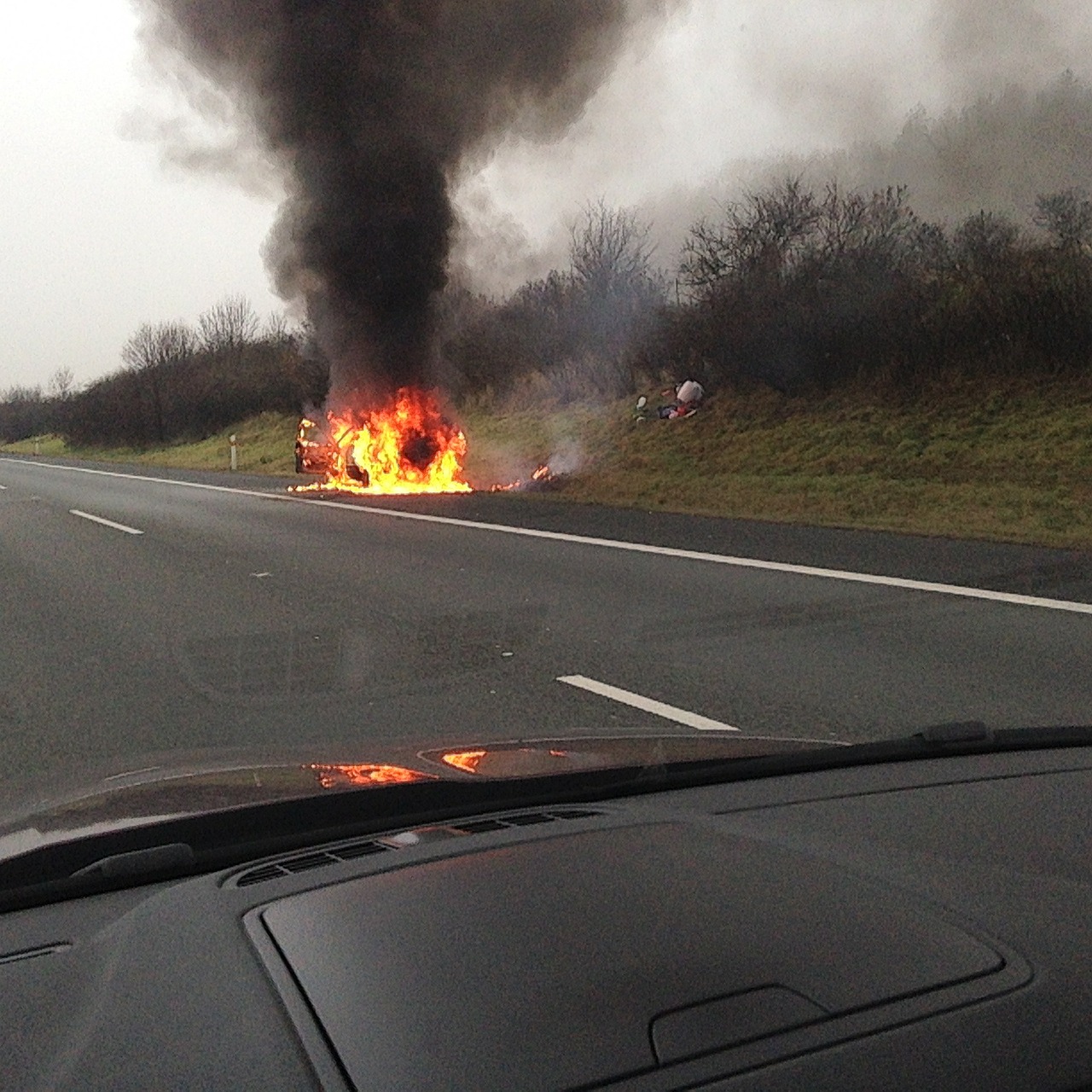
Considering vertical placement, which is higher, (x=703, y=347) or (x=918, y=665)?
(x=703, y=347)

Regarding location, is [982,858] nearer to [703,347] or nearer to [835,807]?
[835,807]

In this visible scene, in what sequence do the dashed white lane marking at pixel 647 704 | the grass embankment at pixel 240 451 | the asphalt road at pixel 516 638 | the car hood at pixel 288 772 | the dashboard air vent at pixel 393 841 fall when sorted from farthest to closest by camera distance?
the grass embankment at pixel 240 451 < the asphalt road at pixel 516 638 < the dashed white lane marking at pixel 647 704 < the car hood at pixel 288 772 < the dashboard air vent at pixel 393 841

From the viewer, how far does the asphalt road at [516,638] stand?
19.2 ft

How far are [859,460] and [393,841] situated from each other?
58.8 ft

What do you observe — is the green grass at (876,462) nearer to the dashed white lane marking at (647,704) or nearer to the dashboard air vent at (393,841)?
the dashed white lane marking at (647,704)

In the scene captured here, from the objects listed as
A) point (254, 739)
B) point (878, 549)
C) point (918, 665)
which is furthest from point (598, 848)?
point (878, 549)

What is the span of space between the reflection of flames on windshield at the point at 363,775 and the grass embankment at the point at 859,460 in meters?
9.99

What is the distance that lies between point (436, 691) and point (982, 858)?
4.24 m

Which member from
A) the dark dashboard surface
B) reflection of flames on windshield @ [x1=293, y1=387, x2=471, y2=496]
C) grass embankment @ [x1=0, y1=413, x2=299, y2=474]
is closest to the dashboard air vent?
the dark dashboard surface

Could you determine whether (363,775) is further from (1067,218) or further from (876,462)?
(1067,218)

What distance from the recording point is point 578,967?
6.08ft

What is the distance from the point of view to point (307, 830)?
284cm

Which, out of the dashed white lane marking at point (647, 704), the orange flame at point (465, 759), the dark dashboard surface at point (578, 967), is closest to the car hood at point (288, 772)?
the orange flame at point (465, 759)

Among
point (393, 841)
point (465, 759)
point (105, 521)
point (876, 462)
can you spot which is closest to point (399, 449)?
point (105, 521)
